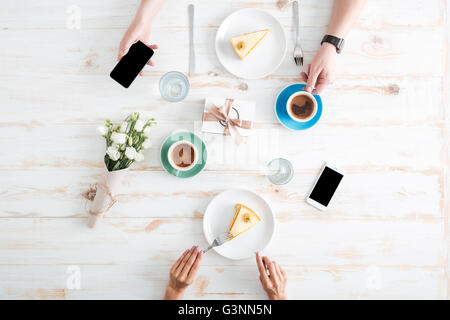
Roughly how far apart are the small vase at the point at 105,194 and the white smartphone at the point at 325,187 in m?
0.76

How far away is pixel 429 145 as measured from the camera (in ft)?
4.50

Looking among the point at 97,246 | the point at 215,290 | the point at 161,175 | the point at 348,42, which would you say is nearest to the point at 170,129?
the point at 161,175

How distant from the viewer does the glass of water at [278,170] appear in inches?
53.3

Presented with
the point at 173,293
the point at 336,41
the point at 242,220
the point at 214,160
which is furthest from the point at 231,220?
the point at 336,41

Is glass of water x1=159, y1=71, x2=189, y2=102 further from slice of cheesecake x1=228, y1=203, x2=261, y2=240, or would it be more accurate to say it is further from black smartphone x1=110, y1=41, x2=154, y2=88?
slice of cheesecake x1=228, y1=203, x2=261, y2=240

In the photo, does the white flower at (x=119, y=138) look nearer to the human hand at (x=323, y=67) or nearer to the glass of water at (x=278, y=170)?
the glass of water at (x=278, y=170)

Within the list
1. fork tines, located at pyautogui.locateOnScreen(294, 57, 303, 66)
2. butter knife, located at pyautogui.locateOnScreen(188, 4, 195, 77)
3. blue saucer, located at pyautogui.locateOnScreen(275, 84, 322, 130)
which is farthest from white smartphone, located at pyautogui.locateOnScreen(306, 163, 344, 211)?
butter knife, located at pyautogui.locateOnScreen(188, 4, 195, 77)

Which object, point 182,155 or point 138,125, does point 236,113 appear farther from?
point 138,125

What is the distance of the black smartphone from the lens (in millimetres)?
1258

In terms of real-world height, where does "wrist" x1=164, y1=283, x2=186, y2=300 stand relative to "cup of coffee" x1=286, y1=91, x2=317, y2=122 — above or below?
below

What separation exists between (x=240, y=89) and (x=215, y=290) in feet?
2.73

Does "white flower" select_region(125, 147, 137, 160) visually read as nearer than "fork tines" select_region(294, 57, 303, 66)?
Yes

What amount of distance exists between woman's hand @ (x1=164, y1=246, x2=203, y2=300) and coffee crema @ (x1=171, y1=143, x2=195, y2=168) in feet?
1.14

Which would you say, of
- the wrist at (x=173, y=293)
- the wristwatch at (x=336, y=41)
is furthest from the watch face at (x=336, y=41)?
the wrist at (x=173, y=293)
